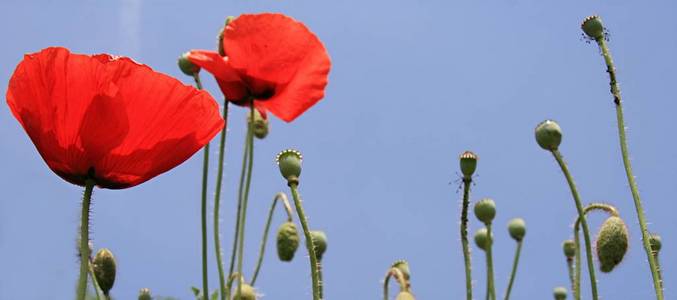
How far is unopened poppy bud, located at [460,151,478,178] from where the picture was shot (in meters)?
1.84

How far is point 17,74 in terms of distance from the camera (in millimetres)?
1145

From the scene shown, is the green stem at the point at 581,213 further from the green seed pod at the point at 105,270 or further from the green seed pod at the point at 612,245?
the green seed pod at the point at 105,270

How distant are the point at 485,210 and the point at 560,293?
105 cm

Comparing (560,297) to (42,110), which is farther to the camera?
(560,297)

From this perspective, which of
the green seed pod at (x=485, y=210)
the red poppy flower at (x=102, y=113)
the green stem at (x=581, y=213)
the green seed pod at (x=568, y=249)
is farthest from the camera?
the green seed pod at (x=568, y=249)

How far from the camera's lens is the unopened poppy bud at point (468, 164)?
1843 mm

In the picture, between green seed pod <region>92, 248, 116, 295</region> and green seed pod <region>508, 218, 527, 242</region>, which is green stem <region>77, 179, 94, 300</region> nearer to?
green seed pod <region>92, 248, 116, 295</region>

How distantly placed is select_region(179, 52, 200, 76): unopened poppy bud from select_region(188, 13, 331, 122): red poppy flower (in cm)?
46

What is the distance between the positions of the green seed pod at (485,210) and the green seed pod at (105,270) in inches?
38.6

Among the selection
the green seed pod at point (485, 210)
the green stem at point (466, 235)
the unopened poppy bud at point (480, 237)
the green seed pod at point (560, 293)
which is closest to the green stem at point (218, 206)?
the green stem at point (466, 235)

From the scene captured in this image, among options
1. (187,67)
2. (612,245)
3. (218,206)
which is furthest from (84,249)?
(612,245)

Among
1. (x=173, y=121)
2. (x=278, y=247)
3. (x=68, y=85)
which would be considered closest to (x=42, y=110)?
(x=68, y=85)

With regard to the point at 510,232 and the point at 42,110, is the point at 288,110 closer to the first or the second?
the point at 42,110

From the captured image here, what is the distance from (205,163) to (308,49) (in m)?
0.46
